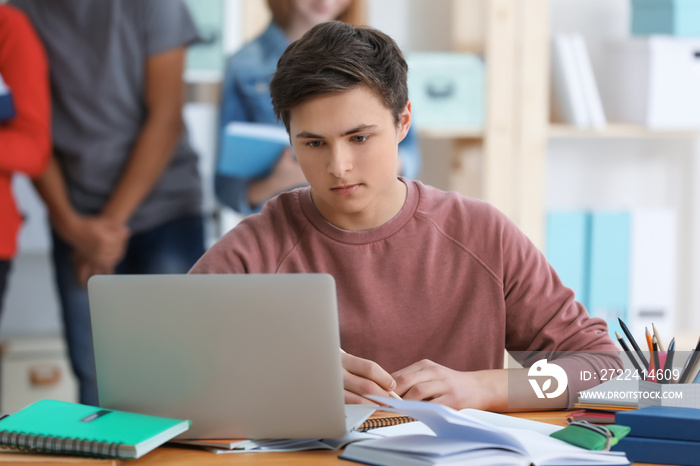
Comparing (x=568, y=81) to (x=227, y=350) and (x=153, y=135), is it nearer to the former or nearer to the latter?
(x=153, y=135)

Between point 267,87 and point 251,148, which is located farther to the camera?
point 267,87

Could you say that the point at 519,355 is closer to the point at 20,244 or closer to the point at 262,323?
the point at 262,323

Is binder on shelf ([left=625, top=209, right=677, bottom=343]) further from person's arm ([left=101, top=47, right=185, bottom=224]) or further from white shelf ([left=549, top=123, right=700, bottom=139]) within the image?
person's arm ([left=101, top=47, right=185, bottom=224])

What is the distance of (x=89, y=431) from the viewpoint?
0.96m

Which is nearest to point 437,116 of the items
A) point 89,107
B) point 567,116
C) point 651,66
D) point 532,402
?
point 567,116

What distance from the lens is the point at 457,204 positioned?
4.91ft

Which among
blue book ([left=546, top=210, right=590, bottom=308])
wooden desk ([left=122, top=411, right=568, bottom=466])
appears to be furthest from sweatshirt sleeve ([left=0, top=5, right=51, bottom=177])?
wooden desk ([left=122, top=411, right=568, bottom=466])

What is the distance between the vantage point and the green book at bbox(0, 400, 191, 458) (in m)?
0.93

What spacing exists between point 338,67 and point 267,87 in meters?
1.40

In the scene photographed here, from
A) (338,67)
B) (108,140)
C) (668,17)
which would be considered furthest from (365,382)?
(668,17)

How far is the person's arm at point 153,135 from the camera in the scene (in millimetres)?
2771

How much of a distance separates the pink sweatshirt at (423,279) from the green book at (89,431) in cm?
44

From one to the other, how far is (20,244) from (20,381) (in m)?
0.46

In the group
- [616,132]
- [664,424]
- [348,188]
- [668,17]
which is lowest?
[664,424]
